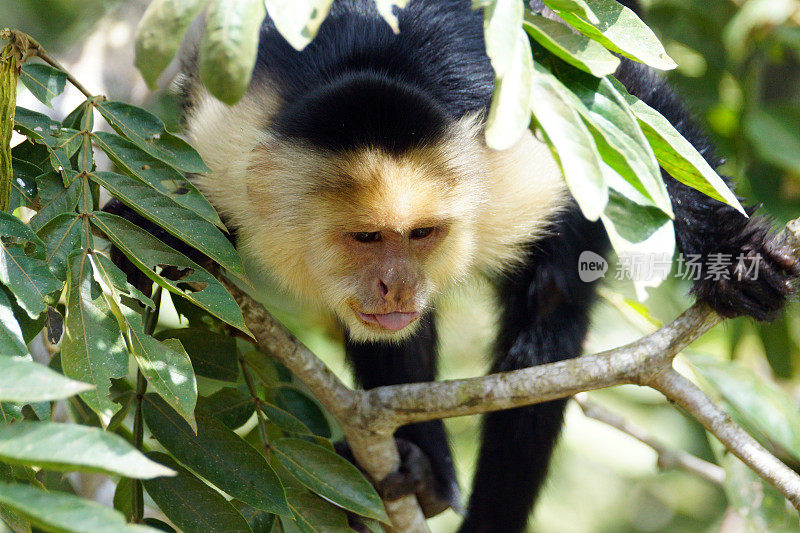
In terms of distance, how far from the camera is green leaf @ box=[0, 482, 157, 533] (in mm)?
949

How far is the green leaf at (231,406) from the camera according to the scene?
2133 millimetres

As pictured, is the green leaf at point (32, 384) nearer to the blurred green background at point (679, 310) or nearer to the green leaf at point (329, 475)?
the green leaf at point (329, 475)

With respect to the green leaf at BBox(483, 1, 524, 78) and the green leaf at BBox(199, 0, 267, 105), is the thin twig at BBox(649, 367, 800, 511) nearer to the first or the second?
the green leaf at BBox(483, 1, 524, 78)

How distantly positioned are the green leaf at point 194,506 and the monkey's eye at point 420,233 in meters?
1.01

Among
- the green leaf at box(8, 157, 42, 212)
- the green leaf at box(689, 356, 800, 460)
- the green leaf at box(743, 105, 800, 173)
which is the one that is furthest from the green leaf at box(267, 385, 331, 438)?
the green leaf at box(743, 105, 800, 173)

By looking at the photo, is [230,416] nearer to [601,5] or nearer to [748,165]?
[601,5]

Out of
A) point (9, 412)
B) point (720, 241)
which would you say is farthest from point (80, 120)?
point (720, 241)

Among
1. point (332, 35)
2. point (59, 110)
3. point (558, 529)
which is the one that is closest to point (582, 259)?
point (332, 35)

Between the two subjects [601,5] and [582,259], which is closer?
[601,5]

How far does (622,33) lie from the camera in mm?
1430

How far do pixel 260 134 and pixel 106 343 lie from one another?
3.63 ft

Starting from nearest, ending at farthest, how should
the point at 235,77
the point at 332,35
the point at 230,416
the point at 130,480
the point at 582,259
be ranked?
the point at 235,77
the point at 130,480
the point at 230,416
the point at 332,35
the point at 582,259

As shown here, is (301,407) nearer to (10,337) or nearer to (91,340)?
(91,340)

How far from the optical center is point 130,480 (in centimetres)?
187
